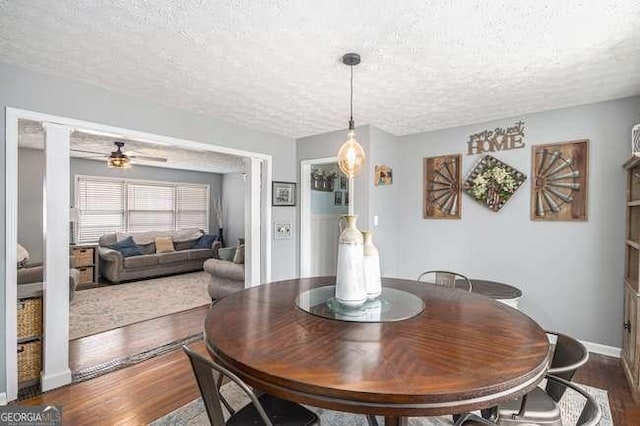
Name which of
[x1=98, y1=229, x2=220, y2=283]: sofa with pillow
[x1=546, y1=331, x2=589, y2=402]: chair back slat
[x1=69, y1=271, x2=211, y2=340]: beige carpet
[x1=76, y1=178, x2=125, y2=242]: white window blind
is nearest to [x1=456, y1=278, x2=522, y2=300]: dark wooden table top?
[x1=546, y1=331, x2=589, y2=402]: chair back slat

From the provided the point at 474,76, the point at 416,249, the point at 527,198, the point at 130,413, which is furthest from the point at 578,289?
the point at 130,413

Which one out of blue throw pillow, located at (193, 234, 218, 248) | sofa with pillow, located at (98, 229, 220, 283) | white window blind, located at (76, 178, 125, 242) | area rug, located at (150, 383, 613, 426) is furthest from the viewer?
blue throw pillow, located at (193, 234, 218, 248)

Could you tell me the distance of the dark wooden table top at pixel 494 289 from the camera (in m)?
2.95

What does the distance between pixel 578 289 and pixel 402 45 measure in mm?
2838

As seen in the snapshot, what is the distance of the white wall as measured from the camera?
9.50ft

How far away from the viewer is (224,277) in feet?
14.7

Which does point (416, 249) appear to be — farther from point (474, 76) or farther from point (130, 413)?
point (130, 413)

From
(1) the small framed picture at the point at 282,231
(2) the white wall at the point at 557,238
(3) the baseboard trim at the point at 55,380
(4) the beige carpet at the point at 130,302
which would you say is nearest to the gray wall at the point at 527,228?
(2) the white wall at the point at 557,238

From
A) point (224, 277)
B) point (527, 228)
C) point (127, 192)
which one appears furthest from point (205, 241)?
point (527, 228)

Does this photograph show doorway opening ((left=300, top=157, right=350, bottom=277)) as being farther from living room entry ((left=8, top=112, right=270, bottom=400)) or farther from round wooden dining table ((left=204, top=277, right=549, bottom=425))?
round wooden dining table ((left=204, top=277, right=549, bottom=425))

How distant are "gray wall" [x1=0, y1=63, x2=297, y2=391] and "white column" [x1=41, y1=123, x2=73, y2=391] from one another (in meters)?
0.20

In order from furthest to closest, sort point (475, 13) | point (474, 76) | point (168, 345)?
point (168, 345), point (474, 76), point (475, 13)

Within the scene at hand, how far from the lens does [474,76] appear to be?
7.87 feet

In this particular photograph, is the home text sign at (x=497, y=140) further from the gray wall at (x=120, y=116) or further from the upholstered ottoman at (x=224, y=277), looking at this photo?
the upholstered ottoman at (x=224, y=277)
